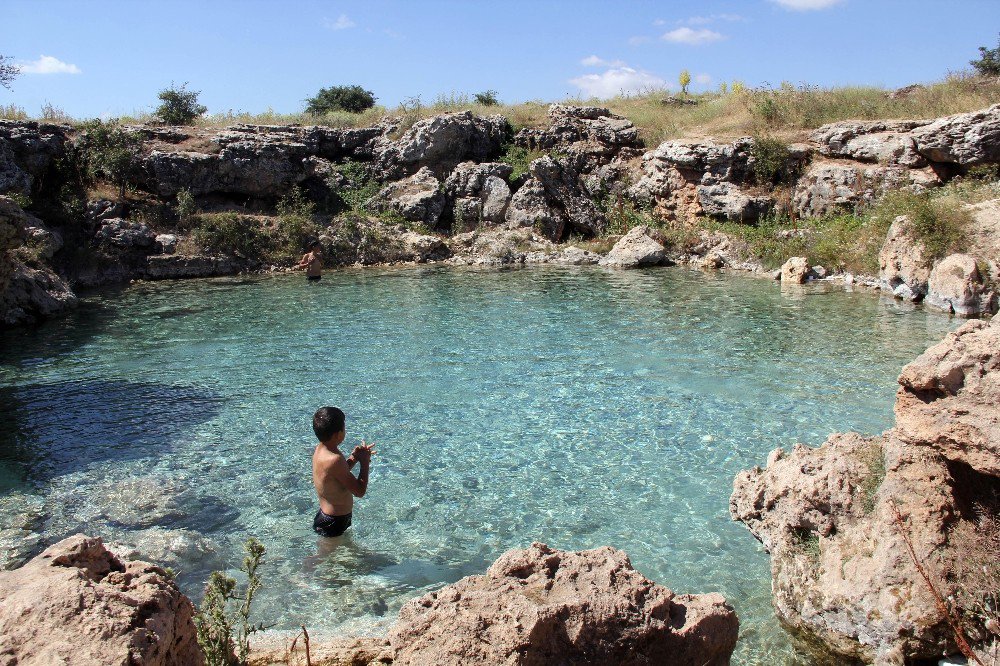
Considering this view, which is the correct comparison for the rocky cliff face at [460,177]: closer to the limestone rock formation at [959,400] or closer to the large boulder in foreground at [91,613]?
the limestone rock formation at [959,400]

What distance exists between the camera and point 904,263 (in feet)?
50.6

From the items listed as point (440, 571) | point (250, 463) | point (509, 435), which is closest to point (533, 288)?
point (509, 435)

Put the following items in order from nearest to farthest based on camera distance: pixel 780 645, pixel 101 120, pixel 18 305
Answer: pixel 780 645, pixel 18 305, pixel 101 120

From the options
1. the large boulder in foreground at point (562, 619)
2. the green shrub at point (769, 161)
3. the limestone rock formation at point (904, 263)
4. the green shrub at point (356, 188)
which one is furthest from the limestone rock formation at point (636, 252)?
the large boulder in foreground at point (562, 619)

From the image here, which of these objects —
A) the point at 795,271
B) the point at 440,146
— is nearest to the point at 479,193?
the point at 440,146

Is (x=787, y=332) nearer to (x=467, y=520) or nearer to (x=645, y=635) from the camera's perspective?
(x=467, y=520)

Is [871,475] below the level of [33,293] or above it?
above

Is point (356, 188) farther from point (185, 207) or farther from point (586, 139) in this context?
point (586, 139)

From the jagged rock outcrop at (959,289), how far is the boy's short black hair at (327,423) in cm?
1269

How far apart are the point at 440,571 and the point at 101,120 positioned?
2565 centimetres

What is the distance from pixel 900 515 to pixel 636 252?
62.0ft

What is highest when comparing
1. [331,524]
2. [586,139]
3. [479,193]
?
[586,139]

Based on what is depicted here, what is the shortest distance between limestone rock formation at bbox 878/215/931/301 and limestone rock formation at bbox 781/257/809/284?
6.33 ft

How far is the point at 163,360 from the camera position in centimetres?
1164
